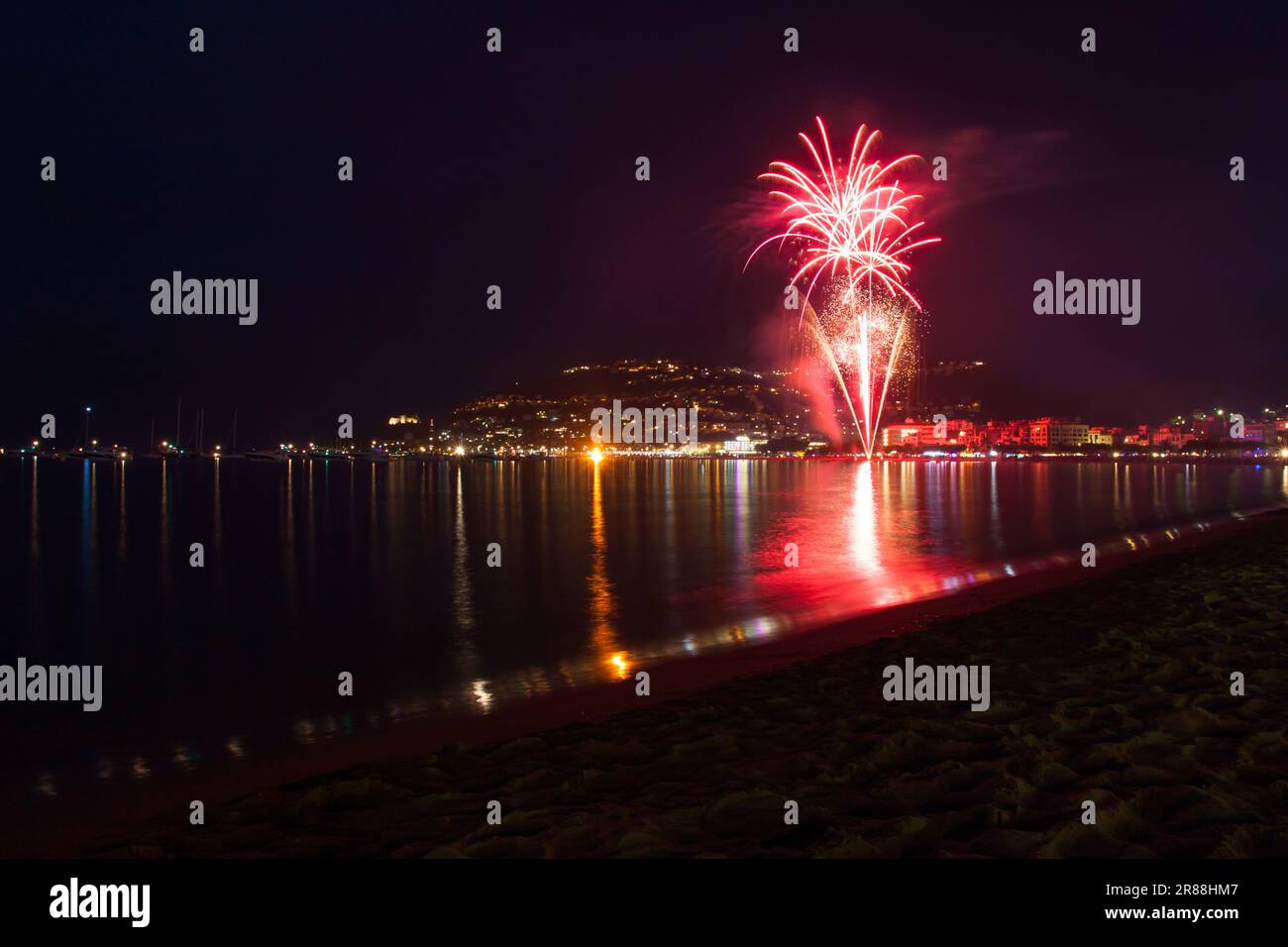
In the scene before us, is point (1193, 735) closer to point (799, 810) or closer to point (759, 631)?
point (799, 810)

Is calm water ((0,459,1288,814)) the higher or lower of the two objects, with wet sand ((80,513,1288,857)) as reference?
lower

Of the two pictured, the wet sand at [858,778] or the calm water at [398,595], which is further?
the calm water at [398,595]

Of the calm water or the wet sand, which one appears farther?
the calm water

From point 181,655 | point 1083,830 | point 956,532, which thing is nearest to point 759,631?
point 181,655

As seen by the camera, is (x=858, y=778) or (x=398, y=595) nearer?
(x=858, y=778)

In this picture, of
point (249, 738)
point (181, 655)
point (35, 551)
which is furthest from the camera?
point (35, 551)
